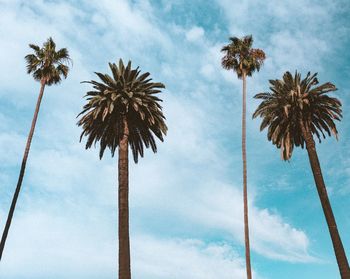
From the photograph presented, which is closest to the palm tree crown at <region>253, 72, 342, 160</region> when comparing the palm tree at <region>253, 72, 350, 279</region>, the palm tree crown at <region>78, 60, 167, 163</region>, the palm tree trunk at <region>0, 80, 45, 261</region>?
the palm tree at <region>253, 72, 350, 279</region>

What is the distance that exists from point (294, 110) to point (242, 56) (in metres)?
9.76

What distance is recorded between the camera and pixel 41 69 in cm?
4272

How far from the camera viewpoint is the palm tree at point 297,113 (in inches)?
1345

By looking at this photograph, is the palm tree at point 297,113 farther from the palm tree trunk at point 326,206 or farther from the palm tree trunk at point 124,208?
the palm tree trunk at point 124,208

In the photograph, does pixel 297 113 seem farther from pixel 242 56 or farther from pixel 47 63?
pixel 47 63

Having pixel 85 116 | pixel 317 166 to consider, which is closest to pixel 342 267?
pixel 317 166

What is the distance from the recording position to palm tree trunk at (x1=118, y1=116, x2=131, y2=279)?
980 inches

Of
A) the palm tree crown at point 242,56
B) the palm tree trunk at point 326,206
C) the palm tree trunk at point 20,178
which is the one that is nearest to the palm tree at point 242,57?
the palm tree crown at point 242,56

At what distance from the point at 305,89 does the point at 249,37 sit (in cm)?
1027

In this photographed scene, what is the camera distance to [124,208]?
26.8m

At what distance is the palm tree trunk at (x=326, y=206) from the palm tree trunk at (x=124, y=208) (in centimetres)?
1470

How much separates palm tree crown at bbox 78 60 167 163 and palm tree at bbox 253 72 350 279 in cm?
1004

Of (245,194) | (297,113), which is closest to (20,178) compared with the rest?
(245,194)

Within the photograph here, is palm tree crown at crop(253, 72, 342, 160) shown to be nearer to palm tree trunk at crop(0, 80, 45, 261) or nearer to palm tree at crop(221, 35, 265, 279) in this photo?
palm tree at crop(221, 35, 265, 279)
